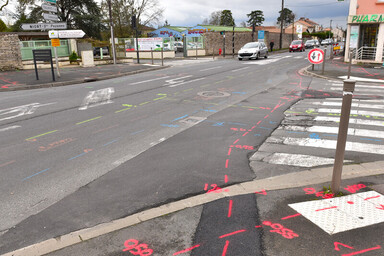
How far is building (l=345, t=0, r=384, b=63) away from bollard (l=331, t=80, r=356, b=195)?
23.5 metres

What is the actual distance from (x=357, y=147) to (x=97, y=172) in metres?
5.17

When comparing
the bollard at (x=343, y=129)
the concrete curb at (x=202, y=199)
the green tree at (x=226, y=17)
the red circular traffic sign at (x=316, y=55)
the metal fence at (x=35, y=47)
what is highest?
the green tree at (x=226, y=17)

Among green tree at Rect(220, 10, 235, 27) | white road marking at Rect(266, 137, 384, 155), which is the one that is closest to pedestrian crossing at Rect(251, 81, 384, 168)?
white road marking at Rect(266, 137, 384, 155)

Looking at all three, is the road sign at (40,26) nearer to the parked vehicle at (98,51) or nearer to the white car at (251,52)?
the parked vehicle at (98,51)

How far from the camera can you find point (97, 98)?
12.2 metres

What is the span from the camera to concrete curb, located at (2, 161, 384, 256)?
348 cm

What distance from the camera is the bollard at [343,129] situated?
13.2 feet

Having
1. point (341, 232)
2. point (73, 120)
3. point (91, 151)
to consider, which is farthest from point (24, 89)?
point (341, 232)

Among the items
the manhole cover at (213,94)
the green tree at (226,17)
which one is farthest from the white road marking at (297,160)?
the green tree at (226,17)

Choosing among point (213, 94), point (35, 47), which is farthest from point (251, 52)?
point (213, 94)

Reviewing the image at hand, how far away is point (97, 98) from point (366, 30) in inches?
917

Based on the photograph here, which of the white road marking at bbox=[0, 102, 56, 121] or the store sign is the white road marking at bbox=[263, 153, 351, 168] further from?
the store sign

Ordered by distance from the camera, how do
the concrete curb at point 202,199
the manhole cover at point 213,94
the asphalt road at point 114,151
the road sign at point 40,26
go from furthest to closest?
the road sign at point 40,26 → the manhole cover at point 213,94 → the asphalt road at point 114,151 → the concrete curb at point 202,199

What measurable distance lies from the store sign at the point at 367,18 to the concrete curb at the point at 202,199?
71.8 feet
